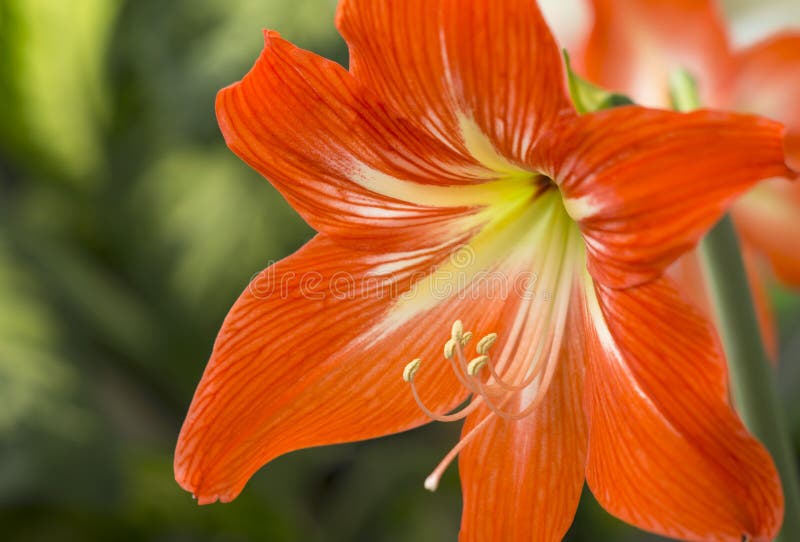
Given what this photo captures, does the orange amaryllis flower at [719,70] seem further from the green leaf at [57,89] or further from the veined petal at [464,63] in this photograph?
the green leaf at [57,89]

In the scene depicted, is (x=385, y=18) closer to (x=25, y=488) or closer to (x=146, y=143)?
(x=25, y=488)

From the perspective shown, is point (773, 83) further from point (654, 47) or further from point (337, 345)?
point (337, 345)

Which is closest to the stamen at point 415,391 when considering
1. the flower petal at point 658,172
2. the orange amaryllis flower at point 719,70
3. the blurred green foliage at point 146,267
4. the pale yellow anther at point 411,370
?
the pale yellow anther at point 411,370

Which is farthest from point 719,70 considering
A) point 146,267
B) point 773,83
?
point 146,267

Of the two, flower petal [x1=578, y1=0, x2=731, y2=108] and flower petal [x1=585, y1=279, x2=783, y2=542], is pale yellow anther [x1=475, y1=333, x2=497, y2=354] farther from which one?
flower petal [x1=578, y1=0, x2=731, y2=108]

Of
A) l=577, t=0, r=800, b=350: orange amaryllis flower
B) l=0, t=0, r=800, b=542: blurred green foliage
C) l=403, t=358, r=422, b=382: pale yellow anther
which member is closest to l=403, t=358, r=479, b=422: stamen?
l=403, t=358, r=422, b=382: pale yellow anther

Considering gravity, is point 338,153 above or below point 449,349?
above
